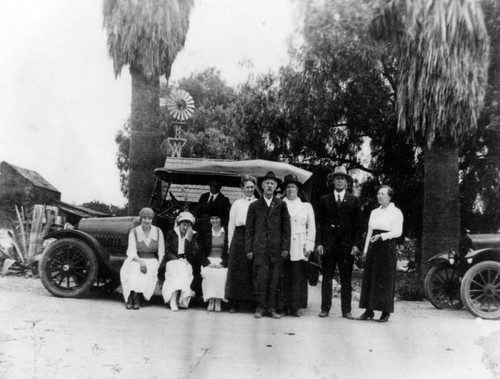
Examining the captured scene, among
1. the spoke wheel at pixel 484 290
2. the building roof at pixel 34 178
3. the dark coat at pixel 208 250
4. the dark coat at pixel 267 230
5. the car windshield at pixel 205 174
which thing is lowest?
the spoke wheel at pixel 484 290

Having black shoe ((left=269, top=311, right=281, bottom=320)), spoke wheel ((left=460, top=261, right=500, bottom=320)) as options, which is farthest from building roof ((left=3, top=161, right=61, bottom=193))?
spoke wheel ((left=460, top=261, right=500, bottom=320))

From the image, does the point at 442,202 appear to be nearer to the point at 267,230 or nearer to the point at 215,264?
the point at 267,230

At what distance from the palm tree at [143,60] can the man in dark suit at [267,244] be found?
5357 millimetres

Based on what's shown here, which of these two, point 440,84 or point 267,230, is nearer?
point 267,230

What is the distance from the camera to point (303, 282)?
291 inches

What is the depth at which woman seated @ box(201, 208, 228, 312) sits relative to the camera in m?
7.59

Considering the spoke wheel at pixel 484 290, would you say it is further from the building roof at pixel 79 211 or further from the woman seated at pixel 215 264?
the building roof at pixel 79 211

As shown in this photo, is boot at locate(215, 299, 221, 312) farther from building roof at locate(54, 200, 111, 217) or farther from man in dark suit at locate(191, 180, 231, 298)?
building roof at locate(54, 200, 111, 217)

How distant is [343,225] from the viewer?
7359 mm

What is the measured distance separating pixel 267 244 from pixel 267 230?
0.18m

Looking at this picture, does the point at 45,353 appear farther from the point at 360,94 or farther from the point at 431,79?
the point at 360,94

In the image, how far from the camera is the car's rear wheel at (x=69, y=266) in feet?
26.0

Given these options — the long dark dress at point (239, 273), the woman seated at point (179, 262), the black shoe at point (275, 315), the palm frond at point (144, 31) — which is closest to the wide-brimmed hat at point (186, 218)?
the woman seated at point (179, 262)

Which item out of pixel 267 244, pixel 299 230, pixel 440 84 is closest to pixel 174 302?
pixel 267 244
